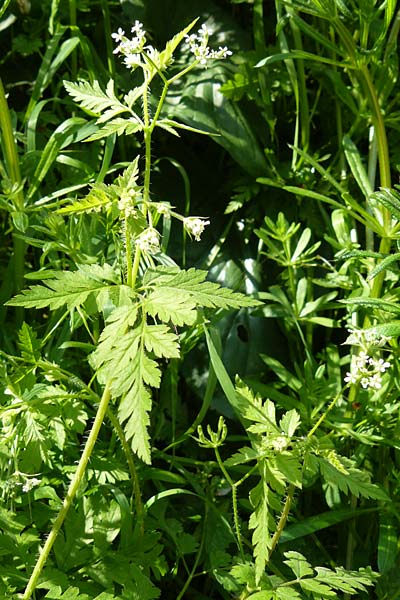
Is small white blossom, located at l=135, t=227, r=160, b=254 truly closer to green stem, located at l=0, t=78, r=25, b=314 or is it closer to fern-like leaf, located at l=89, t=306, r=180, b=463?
fern-like leaf, located at l=89, t=306, r=180, b=463

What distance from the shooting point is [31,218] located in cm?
173

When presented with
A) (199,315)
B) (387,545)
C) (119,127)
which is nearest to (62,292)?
(119,127)

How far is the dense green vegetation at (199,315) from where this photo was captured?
1198 millimetres

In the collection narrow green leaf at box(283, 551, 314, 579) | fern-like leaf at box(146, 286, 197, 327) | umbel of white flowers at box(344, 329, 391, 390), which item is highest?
fern-like leaf at box(146, 286, 197, 327)

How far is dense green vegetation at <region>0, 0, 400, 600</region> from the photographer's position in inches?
47.2

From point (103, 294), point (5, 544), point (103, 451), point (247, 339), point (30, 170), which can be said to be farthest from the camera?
point (247, 339)

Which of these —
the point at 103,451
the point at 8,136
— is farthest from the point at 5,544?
the point at 8,136

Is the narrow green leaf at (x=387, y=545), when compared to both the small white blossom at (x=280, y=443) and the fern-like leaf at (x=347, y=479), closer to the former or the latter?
the fern-like leaf at (x=347, y=479)

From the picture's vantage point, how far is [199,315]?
4.67 ft

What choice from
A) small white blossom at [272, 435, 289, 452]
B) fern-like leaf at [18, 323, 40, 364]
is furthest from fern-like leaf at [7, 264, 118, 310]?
small white blossom at [272, 435, 289, 452]

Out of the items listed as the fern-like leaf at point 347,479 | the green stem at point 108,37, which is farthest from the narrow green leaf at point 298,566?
the green stem at point 108,37

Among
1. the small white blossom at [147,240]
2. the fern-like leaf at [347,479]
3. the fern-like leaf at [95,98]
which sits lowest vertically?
the fern-like leaf at [347,479]

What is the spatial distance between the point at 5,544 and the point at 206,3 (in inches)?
54.7

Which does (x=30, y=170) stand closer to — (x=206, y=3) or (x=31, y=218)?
(x=31, y=218)
